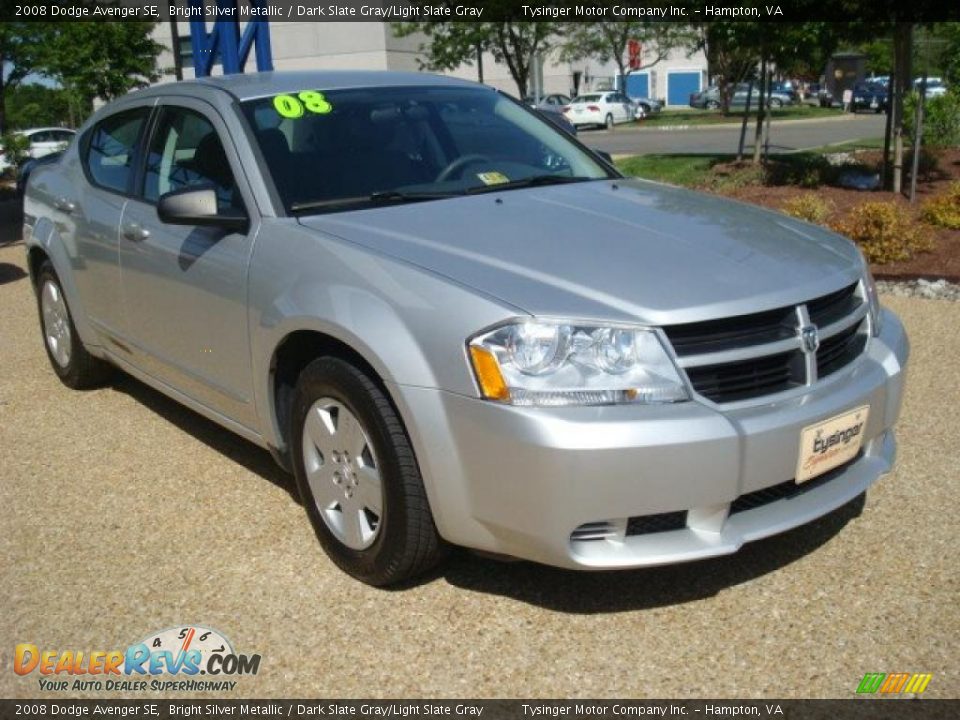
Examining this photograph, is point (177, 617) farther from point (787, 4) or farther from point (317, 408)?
point (787, 4)

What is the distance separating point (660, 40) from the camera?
5416cm

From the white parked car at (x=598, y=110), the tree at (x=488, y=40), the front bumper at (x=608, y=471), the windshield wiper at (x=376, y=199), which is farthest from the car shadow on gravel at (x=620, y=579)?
the white parked car at (x=598, y=110)

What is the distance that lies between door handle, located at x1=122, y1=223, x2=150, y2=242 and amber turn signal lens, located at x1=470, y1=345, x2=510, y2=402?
2.13 meters

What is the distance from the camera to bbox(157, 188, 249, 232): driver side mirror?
3.79m

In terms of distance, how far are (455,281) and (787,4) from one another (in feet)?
34.0

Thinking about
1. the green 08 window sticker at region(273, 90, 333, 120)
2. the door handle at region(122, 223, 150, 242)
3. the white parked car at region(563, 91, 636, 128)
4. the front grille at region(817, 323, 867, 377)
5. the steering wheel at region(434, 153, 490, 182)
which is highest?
the green 08 window sticker at region(273, 90, 333, 120)

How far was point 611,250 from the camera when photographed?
3.32 meters

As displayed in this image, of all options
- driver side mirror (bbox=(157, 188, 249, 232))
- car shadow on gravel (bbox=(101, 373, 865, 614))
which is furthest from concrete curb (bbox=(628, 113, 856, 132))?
driver side mirror (bbox=(157, 188, 249, 232))

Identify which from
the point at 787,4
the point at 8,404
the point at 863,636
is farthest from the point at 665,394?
the point at 787,4

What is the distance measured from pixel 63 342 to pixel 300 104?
2510 mm

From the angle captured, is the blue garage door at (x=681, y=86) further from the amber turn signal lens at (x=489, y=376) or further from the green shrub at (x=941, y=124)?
the amber turn signal lens at (x=489, y=376)

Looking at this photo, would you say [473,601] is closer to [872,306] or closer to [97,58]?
[872,306]

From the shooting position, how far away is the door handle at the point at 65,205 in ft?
17.3

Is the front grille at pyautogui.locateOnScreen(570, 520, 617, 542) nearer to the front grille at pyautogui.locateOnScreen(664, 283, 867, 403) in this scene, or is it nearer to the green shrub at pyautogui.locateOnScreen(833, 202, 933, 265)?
the front grille at pyautogui.locateOnScreen(664, 283, 867, 403)
